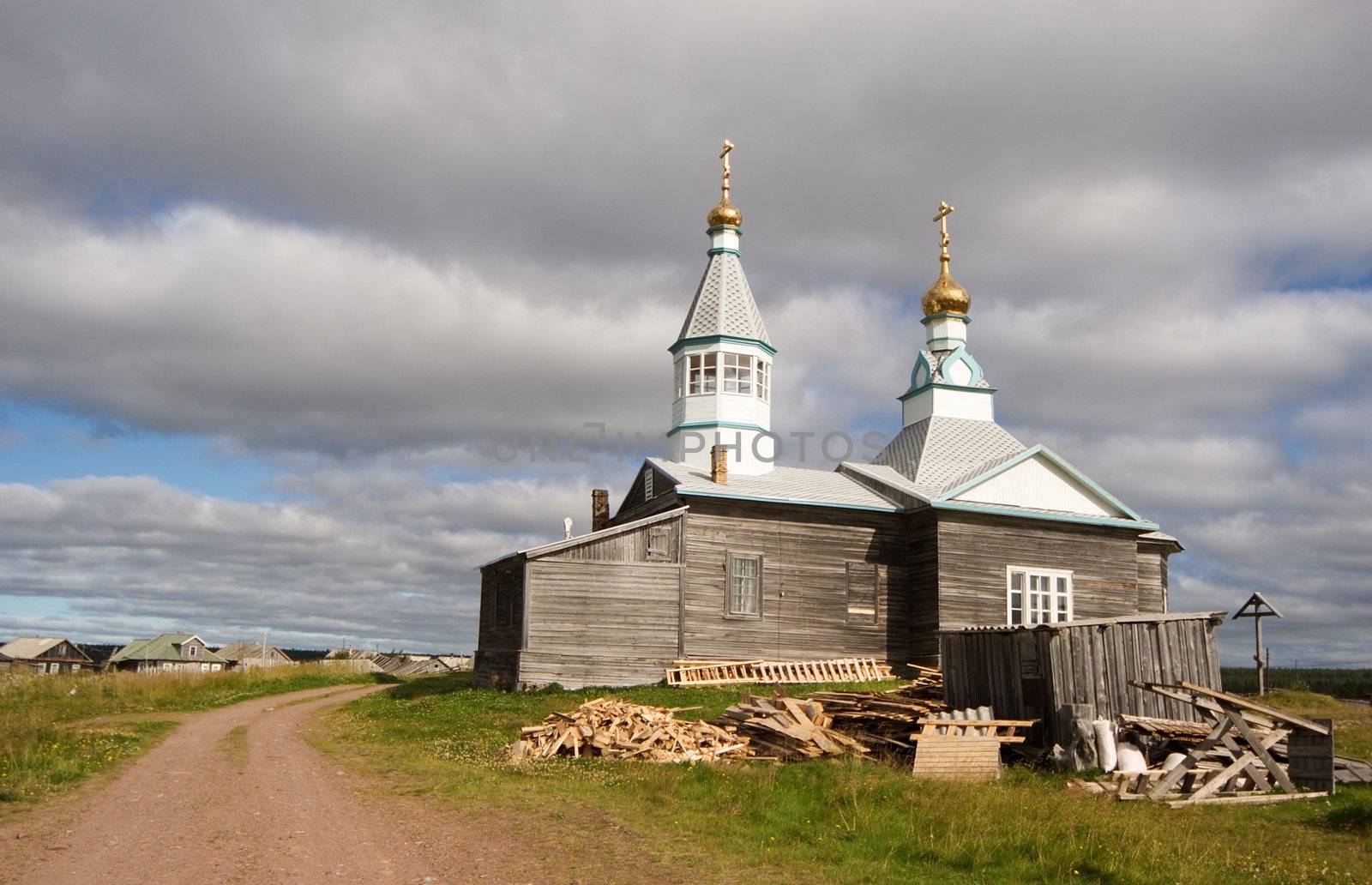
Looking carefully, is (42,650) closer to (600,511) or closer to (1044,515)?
(600,511)

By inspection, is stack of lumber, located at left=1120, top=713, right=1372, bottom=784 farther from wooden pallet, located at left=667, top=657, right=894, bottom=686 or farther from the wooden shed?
wooden pallet, located at left=667, top=657, right=894, bottom=686

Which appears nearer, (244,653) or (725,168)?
(725,168)

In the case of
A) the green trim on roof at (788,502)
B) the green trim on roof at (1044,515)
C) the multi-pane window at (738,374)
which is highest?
the multi-pane window at (738,374)

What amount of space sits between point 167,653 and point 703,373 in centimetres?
6651

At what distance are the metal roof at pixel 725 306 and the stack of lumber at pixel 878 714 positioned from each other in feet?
52.5

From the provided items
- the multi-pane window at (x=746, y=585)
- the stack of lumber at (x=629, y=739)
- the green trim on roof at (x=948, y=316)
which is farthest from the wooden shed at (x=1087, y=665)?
the green trim on roof at (x=948, y=316)

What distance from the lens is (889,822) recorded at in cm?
1277

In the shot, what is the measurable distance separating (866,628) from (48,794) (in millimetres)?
21391

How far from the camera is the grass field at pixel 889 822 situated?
10.9m

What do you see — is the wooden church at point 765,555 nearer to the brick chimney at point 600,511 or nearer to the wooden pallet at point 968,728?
the brick chimney at point 600,511

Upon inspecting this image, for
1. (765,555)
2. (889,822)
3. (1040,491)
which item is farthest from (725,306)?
(889,822)

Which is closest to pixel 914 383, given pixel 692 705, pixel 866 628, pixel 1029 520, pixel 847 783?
pixel 1029 520

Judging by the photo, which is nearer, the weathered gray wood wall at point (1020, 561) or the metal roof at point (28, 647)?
the weathered gray wood wall at point (1020, 561)

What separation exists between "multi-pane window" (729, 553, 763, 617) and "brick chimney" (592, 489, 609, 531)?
688 cm
